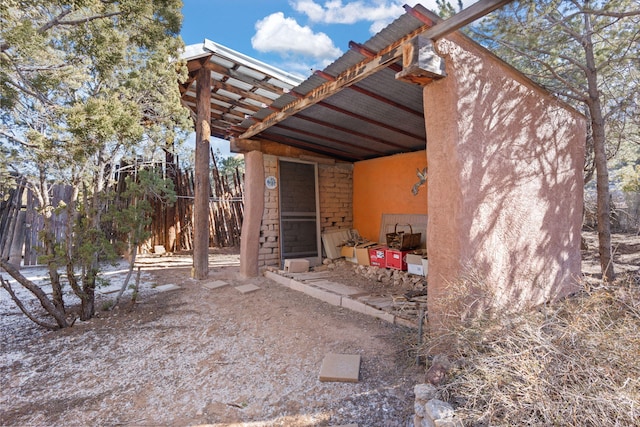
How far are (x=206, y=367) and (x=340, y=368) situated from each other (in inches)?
49.3

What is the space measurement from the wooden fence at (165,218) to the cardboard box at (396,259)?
6.53 metres

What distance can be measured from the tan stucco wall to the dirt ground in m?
0.86

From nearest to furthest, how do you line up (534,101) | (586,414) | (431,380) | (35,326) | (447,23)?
(586,414)
(431,380)
(447,23)
(534,101)
(35,326)

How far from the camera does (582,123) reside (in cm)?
421

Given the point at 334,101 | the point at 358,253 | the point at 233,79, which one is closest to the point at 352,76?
the point at 334,101

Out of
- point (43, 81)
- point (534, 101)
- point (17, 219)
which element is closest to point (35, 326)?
point (43, 81)

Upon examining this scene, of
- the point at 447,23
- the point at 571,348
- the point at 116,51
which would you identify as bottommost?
the point at 571,348

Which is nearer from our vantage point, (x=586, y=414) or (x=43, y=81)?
(x=586, y=414)

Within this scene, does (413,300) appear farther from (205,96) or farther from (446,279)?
(205,96)

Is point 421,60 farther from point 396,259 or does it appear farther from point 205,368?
point 396,259

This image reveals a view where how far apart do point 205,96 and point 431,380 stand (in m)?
6.54

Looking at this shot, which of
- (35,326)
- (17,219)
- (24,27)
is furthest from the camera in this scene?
(17,219)

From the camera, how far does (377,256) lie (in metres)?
6.12

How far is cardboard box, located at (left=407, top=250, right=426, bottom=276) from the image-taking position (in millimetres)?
5289
